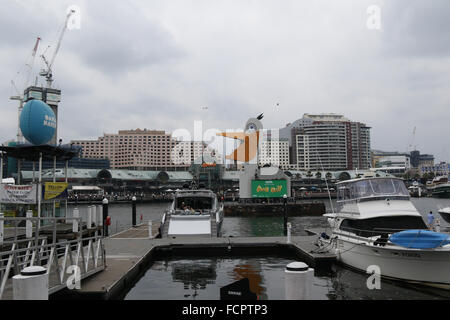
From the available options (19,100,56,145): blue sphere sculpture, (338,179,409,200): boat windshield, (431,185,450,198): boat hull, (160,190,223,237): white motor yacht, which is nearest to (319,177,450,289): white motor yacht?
(338,179,409,200): boat windshield

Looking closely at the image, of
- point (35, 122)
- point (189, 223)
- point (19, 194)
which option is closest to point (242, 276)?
point (189, 223)

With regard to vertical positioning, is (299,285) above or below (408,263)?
above

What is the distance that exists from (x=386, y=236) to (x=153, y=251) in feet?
43.3

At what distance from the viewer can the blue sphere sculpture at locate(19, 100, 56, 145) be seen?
27.5m

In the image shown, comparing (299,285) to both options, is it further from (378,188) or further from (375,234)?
(378,188)

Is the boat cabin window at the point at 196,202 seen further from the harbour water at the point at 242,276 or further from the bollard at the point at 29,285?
→ the bollard at the point at 29,285

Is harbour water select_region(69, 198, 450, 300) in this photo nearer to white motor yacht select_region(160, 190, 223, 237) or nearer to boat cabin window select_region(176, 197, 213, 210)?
white motor yacht select_region(160, 190, 223, 237)

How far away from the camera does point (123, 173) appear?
152m

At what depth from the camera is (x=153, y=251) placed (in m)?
21.9

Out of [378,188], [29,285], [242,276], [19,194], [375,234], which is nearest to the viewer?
[29,285]

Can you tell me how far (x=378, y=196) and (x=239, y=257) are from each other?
902 cm

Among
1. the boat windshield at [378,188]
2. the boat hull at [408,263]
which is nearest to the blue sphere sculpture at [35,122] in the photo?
the boat windshield at [378,188]

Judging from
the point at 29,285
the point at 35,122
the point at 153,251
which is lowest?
the point at 153,251
